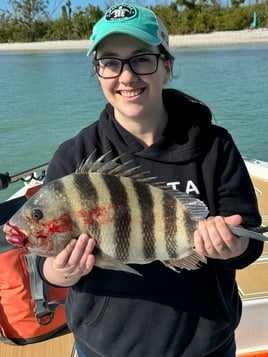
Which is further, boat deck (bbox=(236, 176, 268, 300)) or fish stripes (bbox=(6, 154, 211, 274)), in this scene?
boat deck (bbox=(236, 176, 268, 300))

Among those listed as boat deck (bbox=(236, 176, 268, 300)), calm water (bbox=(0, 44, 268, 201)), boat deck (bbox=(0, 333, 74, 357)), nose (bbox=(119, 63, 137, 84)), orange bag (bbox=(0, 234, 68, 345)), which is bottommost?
calm water (bbox=(0, 44, 268, 201))

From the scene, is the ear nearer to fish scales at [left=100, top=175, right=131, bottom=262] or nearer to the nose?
the nose

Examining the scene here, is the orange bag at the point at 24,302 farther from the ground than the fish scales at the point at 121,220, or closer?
closer

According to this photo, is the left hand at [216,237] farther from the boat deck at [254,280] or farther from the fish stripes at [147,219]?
the boat deck at [254,280]

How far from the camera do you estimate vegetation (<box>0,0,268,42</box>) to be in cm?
4972

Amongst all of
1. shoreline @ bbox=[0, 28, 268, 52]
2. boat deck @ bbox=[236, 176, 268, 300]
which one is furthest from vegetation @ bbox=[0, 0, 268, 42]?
boat deck @ bbox=[236, 176, 268, 300]

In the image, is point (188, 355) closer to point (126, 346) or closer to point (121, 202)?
point (126, 346)

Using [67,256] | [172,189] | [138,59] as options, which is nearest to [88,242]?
[67,256]

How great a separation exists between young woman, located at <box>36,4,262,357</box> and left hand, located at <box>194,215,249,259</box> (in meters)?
0.09

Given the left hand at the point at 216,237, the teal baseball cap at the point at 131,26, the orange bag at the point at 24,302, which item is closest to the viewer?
the left hand at the point at 216,237

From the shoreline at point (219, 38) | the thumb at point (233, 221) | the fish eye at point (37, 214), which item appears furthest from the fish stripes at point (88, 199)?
the shoreline at point (219, 38)

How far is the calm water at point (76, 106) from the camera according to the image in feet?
32.2

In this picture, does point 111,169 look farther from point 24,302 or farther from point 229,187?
point 24,302

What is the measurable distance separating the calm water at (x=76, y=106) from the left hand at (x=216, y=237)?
612 centimetres
